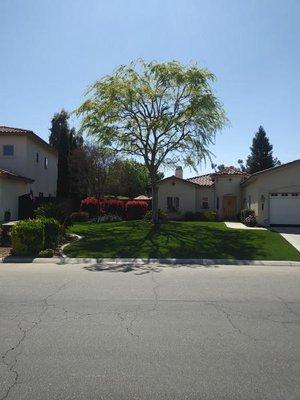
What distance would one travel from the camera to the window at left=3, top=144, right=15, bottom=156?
34.5m

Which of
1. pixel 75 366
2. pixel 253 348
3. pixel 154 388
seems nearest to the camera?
pixel 154 388

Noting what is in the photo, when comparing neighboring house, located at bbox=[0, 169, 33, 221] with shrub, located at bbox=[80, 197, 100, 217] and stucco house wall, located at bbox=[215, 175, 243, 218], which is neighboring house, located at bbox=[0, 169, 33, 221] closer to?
shrub, located at bbox=[80, 197, 100, 217]

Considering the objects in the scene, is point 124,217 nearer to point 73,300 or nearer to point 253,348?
point 73,300

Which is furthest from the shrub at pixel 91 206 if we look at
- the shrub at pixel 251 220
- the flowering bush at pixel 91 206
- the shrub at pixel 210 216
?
the shrub at pixel 251 220

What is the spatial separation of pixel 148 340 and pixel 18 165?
29.7 meters

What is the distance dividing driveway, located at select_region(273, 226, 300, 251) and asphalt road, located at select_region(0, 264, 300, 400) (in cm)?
1173

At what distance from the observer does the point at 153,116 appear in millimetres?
30422

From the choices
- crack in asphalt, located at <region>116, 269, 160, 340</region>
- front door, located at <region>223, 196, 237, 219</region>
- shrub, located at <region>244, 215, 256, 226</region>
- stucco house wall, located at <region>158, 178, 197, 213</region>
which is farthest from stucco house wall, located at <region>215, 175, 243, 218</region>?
crack in asphalt, located at <region>116, 269, 160, 340</region>

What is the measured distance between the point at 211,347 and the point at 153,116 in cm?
2512

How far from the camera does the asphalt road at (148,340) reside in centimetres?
495

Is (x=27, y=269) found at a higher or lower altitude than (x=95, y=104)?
lower

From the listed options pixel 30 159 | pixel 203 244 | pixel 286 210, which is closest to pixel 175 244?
pixel 203 244

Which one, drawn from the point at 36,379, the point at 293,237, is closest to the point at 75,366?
the point at 36,379

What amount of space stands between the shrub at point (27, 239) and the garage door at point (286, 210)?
19.1 m
